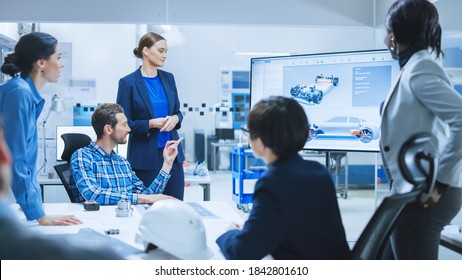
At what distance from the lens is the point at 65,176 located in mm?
3090

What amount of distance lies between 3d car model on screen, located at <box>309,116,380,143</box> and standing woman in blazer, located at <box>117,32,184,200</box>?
0.98 meters

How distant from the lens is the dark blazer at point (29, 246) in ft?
1.46


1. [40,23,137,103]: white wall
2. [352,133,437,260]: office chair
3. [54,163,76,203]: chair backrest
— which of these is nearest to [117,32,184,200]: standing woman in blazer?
[54,163,76,203]: chair backrest

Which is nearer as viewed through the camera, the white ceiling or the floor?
the white ceiling

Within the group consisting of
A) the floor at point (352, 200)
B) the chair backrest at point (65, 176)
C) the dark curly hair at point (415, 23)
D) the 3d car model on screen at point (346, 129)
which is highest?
the dark curly hair at point (415, 23)

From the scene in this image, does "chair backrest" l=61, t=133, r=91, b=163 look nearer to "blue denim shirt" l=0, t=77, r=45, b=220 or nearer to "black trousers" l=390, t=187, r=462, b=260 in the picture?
"blue denim shirt" l=0, t=77, r=45, b=220

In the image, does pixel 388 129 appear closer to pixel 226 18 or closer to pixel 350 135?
pixel 350 135

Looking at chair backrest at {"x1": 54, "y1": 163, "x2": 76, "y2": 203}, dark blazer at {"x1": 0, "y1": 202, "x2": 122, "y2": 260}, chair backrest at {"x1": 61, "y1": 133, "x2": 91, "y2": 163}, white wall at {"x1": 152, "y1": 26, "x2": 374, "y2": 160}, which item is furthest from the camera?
white wall at {"x1": 152, "y1": 26, "x2": 374, "y2": 160}

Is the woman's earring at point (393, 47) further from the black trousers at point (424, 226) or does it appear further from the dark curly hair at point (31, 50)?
the dark curly hair at point (31, 50)

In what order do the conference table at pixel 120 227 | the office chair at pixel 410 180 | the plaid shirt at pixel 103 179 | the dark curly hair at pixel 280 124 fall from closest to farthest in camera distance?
1. the office chair at pixel 410 180
2. the dark curly hair at pixel 280 124
3. the conference table at pixel 120 227
4. the plaid shirt at pixel 103 179

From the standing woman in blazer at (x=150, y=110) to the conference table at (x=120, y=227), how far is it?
0.81m

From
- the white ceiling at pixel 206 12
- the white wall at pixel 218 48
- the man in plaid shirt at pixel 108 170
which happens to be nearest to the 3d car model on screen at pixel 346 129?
the man in plaid shirt at pixel 108 170

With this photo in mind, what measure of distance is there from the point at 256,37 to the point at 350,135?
7.39 metres

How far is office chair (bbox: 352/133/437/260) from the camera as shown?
147cm
